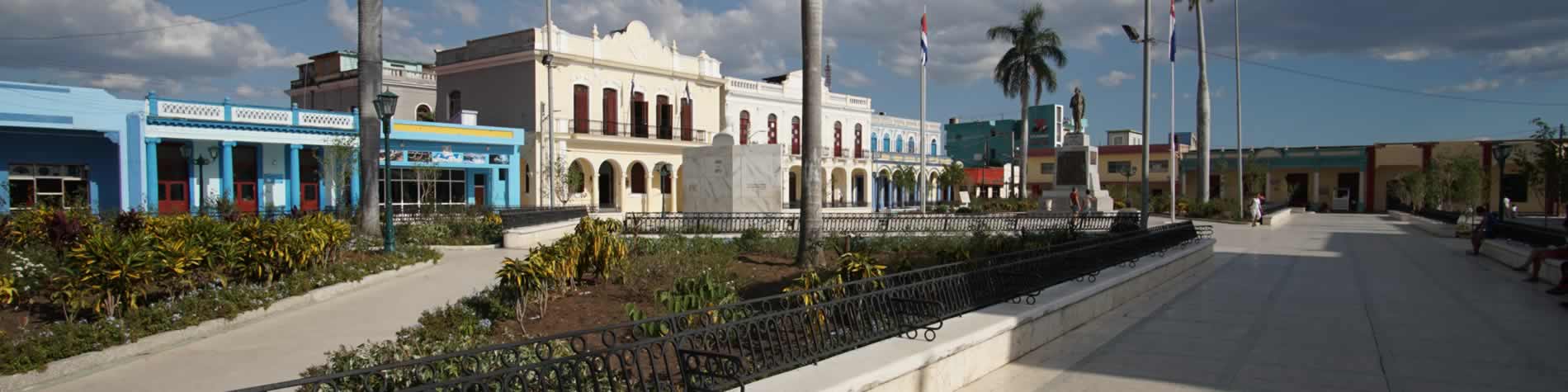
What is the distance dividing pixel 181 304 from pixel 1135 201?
51.3 m

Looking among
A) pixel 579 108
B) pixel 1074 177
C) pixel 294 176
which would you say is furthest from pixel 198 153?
pixel 1074 177

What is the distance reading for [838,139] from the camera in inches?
1873

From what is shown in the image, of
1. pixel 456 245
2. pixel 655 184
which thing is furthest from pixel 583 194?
pixel 456 245

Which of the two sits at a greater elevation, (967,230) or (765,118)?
(765,118)

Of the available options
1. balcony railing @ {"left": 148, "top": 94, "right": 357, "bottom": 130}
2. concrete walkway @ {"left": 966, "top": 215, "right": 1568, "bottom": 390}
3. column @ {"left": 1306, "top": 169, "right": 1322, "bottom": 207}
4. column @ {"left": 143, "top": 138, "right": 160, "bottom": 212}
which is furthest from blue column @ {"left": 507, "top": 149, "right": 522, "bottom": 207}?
column @ {"left": 1306, "top": 169, "right": 1322, "bottom": 207}

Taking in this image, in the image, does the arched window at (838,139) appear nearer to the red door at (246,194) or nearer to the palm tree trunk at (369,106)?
the red door at (246,194)

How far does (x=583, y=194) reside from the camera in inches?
1337

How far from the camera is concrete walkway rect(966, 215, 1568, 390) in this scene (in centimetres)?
575

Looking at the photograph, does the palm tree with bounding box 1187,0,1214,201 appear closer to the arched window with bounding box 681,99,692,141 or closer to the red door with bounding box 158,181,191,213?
the arched window with bounding box 681,99,692,141

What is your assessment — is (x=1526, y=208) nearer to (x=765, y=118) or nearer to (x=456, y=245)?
(x=765, y=118)

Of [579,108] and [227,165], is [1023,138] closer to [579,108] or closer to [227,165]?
[579,108]

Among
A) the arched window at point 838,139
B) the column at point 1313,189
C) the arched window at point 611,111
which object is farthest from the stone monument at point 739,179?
the column at point 1313,189

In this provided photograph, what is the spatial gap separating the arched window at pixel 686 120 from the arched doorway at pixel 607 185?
12.1ft

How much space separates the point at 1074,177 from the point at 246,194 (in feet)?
98.0
